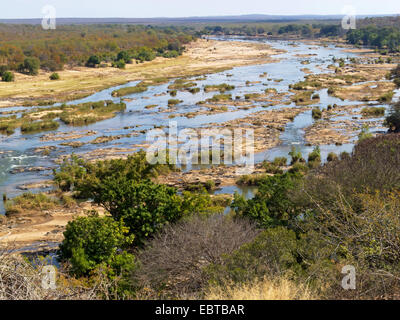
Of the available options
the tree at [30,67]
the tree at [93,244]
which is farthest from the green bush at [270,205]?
the tree at [30,67]

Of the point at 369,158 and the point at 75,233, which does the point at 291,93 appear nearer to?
the point at 369,158

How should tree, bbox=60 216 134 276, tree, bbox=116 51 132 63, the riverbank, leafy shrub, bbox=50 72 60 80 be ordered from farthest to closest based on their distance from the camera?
tree, bbox=116 51 132 63 → leafy shrub, bbox=50 72 60 80 → the riverbank → tree, bbox=60 216 134 276

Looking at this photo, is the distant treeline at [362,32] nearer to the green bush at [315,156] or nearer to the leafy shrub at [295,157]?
the green bush at [315,156]

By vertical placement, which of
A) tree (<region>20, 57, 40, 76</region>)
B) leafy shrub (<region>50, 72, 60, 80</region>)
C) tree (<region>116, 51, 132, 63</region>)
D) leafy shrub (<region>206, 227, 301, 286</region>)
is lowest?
leafy shrub (<region>206, 227, 301, 286</region>)

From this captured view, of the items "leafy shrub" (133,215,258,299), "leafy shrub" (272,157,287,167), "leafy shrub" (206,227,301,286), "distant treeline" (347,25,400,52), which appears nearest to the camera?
"leafy shrub" (206,227,301,286)

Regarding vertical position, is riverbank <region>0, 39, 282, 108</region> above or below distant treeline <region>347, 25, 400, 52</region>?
below

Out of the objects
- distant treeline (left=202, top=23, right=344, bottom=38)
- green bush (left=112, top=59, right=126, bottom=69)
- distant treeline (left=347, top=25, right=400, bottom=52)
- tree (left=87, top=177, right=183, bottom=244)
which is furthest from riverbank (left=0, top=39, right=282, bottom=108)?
distant treeline (left=202, top=23, right=344, bottom=38)

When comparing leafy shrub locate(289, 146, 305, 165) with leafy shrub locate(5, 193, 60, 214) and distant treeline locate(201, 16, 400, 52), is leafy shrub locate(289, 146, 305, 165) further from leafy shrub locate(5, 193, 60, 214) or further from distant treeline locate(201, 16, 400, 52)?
distant treeline locate(201, 16, 400, 52)

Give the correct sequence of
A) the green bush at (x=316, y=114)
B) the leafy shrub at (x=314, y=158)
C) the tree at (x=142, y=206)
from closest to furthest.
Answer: the tree at (x=142, y=206) < the leafy shrub at (x=314, y=158) < the green bush at (x=316, y=114)
